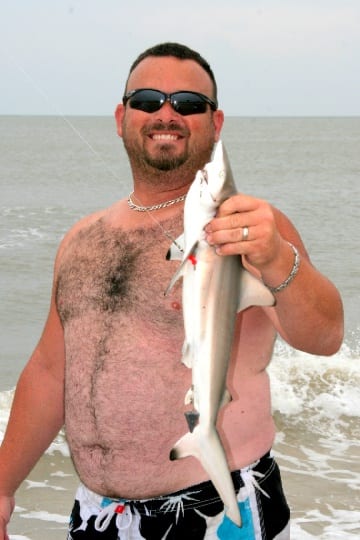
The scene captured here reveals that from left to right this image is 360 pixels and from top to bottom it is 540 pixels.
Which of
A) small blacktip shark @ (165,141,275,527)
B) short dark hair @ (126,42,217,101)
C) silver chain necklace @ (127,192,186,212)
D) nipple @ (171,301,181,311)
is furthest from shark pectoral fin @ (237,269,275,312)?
short dark hair @ (126,42,217,101)

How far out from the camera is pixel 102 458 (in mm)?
3219

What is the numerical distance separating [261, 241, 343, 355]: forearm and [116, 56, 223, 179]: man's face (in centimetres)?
71

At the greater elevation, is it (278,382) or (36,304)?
(36,304)

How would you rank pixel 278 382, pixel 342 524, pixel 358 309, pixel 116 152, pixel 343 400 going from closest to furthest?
pixel 342 524 → pixel 343 400 → pixel 278 382 → pixel 358 309 → pixel 116 152

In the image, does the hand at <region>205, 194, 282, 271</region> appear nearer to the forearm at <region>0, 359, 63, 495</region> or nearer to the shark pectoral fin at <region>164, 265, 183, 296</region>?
the shark pectoral fin at <region>164, 265, 183, 296</region>

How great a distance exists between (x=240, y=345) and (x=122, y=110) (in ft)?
3.77

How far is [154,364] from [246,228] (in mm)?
1091

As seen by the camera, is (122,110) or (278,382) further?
(278,382)

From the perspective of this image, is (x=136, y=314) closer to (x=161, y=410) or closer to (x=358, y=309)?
(x=161, y=410)

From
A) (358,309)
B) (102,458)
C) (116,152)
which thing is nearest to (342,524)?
(102,458)

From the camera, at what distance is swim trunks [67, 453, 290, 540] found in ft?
9.77

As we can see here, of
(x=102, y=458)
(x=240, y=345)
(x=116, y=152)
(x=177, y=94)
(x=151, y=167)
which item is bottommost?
(x=102, y=458)

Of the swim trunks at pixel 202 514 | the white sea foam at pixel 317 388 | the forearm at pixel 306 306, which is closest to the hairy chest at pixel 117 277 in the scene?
the forearm at pixel 306 306

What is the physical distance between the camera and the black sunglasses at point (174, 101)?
303 cm
